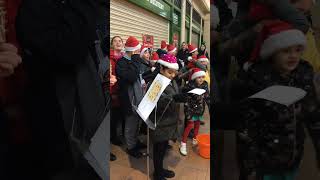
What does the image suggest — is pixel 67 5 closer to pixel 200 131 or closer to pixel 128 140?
pixel 128 140

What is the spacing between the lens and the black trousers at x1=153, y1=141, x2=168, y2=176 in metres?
1.13

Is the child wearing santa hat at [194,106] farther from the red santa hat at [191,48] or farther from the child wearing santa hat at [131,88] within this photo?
the child wearing santa hat at [131,88]

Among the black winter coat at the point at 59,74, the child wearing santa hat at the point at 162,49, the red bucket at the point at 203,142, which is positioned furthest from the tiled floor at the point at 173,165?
the child wearing santa hat at the point at 162,49

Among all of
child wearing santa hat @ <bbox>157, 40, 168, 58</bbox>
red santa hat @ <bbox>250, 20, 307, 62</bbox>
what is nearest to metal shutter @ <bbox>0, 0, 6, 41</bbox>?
child wearing santa hat @ <bbox>157, 40, 168, 58</bbox>

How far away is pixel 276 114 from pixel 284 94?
0.22 feet

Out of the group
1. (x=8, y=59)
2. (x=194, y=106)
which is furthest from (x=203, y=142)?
(x=8, y=59)

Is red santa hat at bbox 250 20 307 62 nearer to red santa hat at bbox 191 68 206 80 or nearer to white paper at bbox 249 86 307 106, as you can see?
white paper at bbox 249 86 307 106

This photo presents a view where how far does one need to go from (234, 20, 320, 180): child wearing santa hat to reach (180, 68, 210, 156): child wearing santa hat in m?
0.30

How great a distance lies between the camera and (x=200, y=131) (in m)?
1.17

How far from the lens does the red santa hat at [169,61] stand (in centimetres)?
107

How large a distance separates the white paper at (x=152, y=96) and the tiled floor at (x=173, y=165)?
21 cm

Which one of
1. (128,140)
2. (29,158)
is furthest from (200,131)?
(29,158)

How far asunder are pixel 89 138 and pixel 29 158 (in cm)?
24

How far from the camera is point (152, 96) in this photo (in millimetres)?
1076
